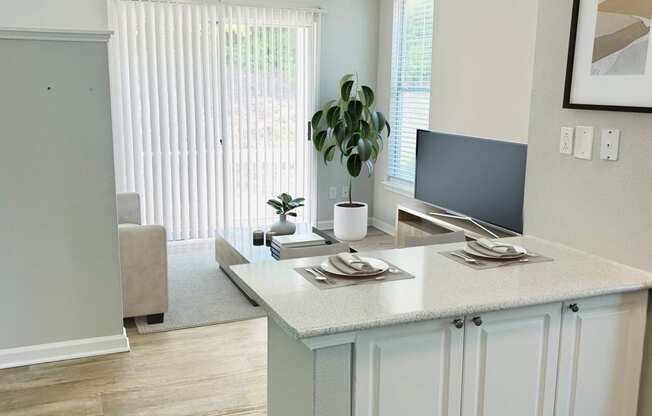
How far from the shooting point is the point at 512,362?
2.19 metres

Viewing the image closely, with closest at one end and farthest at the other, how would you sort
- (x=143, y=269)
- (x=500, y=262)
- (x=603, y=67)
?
1. (x=603, y=67)
2. (x=500, y=262)
3. (x=143, y=269)

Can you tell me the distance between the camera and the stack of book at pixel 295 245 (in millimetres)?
4453

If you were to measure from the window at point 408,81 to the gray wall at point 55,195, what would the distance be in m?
3.27

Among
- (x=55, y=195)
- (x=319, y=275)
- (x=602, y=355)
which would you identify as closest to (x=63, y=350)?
(x=55, y=195)

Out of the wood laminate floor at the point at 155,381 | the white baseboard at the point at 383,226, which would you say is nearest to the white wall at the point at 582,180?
the wood laminate floor at the point at 155,381

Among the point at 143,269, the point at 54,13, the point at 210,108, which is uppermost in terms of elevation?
the point at 54,13

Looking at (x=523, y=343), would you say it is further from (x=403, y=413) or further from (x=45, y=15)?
(x=45, y=15)

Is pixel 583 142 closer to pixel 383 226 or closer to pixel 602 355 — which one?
pixel 602 355

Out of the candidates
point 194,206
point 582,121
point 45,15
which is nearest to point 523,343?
point 582,121

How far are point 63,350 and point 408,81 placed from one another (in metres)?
3.94

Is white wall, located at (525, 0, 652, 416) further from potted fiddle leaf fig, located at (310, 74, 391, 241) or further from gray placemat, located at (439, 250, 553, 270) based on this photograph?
potted fiddle leaf fig, located at (310, 74, 391, 241)

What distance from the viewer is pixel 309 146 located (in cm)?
657

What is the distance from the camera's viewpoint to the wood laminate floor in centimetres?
309

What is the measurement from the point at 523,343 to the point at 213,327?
239 centimetres
